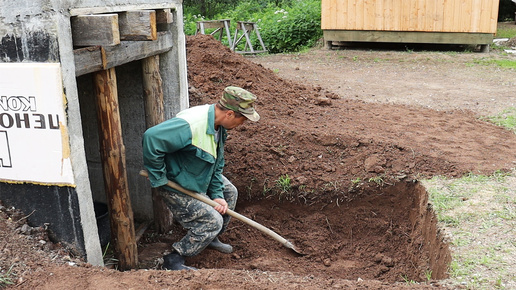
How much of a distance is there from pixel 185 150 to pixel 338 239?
7.61 feet

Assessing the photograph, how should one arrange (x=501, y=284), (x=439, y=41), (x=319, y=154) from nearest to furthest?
1. (x=501, y=284)
2. (x=319, y=154)
3. (x=439, y=41)

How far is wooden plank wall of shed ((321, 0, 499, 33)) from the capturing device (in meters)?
13.7

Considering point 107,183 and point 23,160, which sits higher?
point 23,160

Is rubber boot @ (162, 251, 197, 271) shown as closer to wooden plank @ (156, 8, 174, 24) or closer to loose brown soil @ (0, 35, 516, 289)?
loose brown soil @ (0, 35, 516, 289)

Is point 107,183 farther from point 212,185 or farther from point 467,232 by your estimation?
point 467,232

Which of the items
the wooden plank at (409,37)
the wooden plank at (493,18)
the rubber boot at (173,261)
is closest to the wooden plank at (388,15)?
the wooden plank at (409,37)

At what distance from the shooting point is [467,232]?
454cm

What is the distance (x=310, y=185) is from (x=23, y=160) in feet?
10.5

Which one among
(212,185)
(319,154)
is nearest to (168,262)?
(212,185)

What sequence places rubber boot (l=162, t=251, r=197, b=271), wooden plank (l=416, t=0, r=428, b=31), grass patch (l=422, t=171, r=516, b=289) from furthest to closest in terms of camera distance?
wooden plank (l=416, t=0, r=428, b=31)
rubber boot (l=162, t=251, r=197, b=271)
grass patch (l=422, t=171, r=516, b=289)

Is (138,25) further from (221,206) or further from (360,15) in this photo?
(360,15)

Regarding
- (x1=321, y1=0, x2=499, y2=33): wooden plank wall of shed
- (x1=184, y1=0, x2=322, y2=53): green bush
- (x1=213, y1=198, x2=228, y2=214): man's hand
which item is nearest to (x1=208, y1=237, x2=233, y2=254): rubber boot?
(x1=213, y1=198, x2=228, y2=214): man's hand

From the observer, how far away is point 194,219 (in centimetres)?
481

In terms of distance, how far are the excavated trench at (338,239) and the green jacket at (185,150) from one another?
3.70 ft
